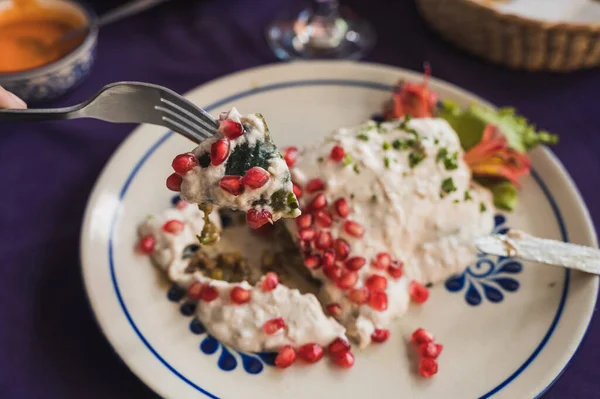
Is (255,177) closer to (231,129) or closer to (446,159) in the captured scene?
(231,129)

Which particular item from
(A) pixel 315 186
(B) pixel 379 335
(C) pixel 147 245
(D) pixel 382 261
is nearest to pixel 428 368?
(B) pixel 379 335

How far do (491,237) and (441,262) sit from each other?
8.1 inches

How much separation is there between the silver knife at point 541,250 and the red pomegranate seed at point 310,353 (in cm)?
71

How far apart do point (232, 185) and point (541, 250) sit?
47.5 inches

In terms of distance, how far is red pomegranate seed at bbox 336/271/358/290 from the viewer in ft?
7.04

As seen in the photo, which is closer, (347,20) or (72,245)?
(72,245)

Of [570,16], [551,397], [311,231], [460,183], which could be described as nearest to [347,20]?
[570,16]

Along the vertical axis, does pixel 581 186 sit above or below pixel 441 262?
above

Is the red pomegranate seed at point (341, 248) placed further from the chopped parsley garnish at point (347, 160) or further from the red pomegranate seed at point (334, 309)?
the chopped parsley garnish at point (347, 160)

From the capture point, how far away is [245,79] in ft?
9.11

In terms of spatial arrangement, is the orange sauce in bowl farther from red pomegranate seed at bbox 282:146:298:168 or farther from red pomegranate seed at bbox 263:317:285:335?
red pomegranate seed at bbox 263:317:285:335

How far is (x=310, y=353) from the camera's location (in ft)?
6.56

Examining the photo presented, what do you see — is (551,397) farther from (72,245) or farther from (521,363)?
(72,245)

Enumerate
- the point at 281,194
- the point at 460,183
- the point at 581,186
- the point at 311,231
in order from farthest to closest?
the point at 581,186 → the point at 460,183 → the point at 311,231 → the point at 281,194
